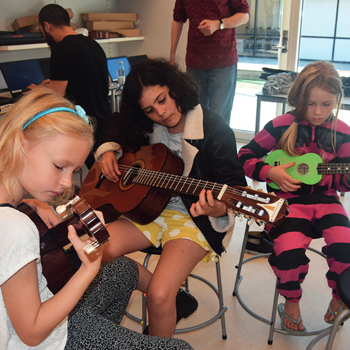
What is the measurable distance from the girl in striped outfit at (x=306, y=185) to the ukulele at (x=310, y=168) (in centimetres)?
3

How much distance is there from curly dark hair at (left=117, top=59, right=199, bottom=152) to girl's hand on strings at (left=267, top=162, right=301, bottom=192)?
0.44 meters

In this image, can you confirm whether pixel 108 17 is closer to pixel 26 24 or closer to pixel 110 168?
pixel 26 24

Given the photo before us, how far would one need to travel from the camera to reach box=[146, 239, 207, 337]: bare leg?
1203mm

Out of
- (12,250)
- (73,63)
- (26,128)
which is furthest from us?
(73,63)

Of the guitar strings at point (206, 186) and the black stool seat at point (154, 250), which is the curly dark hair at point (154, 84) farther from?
the black stool seat at point (154, 250)

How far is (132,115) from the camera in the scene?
161cm

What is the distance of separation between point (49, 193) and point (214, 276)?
1288 mm

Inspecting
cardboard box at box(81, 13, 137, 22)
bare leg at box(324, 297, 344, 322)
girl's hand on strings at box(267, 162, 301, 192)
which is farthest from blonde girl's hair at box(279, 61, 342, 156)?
cardboard box at box(81, 13, 137, 22)

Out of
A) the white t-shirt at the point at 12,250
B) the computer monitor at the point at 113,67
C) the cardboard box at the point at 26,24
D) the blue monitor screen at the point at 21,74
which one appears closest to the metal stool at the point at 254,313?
the white t-shirt at the point at 12,250

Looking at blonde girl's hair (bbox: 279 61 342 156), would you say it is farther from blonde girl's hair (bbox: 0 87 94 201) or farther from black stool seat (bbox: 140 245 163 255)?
blonde girl's hair (bbox: 0 87 94 201)

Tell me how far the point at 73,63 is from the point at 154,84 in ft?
3.66

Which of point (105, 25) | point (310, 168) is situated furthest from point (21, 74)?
point (310, 168)

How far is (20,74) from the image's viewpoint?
2.89m

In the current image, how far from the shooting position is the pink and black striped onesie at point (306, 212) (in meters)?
1.41
